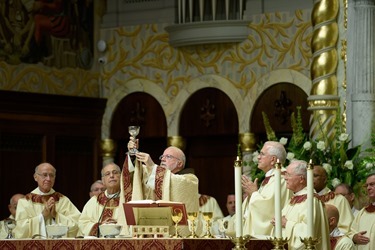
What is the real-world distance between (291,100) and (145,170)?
6696mm

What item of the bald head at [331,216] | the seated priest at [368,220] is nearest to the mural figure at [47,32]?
the seated priest at [368,220]

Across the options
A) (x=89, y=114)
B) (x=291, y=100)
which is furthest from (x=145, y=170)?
(x=89, y=114)

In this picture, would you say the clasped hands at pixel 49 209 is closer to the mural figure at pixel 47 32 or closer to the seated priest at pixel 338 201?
the seated priest at pixel 338 201

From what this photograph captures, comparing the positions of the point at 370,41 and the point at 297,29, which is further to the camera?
the point at 297,29

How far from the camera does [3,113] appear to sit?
17.6 m

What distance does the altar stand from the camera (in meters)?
9.10

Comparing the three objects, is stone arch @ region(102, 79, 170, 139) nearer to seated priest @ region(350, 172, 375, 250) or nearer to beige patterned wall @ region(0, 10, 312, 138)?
beige patterned wall @ region(0, 10, 312, 138)

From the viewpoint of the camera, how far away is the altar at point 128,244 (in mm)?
9102

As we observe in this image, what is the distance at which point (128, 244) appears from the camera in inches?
369

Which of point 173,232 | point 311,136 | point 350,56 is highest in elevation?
point 350,56

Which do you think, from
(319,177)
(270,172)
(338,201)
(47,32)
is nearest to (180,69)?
(47,32)

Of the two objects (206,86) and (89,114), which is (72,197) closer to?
(89,114)

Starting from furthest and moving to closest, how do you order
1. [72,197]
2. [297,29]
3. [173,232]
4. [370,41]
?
[72,197], [297,29], [370,41], [173,232]

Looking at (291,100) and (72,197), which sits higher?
(291,100)
